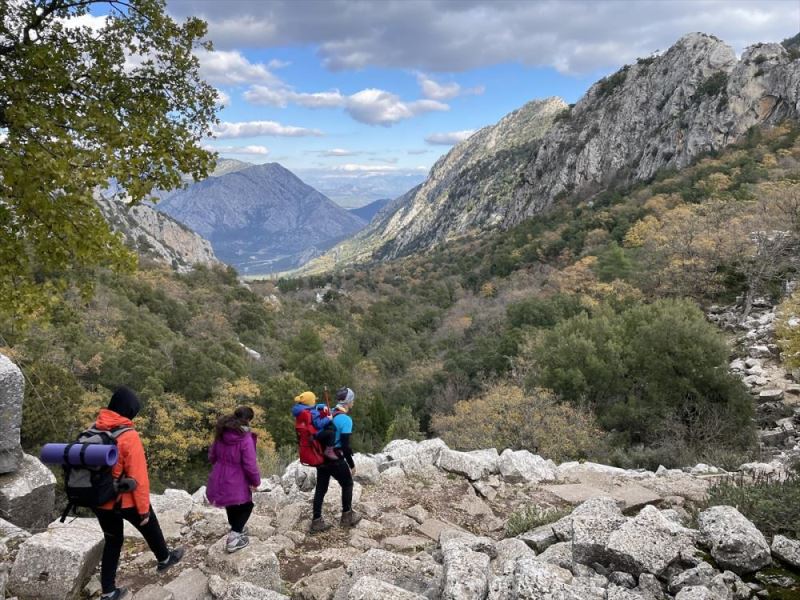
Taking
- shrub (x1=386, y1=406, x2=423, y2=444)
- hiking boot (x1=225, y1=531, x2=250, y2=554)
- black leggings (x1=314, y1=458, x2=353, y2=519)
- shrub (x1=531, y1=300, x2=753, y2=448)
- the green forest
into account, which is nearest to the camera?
hiking boot (x1=225, y1=531, x2=250, y2=554)

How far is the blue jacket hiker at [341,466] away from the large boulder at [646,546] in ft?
9.48

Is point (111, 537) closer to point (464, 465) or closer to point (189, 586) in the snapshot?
point (189, 586)

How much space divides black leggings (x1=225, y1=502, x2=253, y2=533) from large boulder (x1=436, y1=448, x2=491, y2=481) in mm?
4277

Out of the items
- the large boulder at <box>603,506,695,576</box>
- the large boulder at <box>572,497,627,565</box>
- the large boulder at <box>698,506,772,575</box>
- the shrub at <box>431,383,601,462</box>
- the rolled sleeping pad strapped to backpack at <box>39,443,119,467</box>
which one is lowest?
the shrub at <box>431,383,601,462</box>

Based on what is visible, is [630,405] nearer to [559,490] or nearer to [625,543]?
[559,490]

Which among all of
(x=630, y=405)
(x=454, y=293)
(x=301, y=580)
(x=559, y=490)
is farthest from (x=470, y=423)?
(x=454, y=293)

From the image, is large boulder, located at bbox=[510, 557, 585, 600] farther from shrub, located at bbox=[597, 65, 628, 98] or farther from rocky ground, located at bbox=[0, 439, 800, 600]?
shrub, located at bbox=[597, 65, 628, 98]

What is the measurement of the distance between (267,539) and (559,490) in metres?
4.81

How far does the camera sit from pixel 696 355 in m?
15.1

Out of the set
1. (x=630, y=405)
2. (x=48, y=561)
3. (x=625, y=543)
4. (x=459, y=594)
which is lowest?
(x=630, y=405)

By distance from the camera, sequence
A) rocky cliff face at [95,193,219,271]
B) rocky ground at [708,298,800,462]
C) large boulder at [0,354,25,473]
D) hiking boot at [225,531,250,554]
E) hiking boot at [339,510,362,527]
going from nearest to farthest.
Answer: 1. hiking boot at [225,531,250,554]
2. hiking boot at [339,510,362,527]
3. large boulder at [0,354,25,473]
4. rocky ground at [708,298,800,462]
5. rocky cliff face at [95,193,219,271]

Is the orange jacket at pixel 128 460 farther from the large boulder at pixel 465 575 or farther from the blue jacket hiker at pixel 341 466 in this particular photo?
the large boulder at pixel 465 575

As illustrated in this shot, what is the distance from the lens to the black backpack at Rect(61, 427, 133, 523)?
418cm

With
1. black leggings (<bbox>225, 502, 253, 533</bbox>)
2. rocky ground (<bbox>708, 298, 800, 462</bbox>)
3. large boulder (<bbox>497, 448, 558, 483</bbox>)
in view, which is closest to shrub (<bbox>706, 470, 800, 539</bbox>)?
large boulder (<bbox>497, 448, 558, 483</bbox>)
